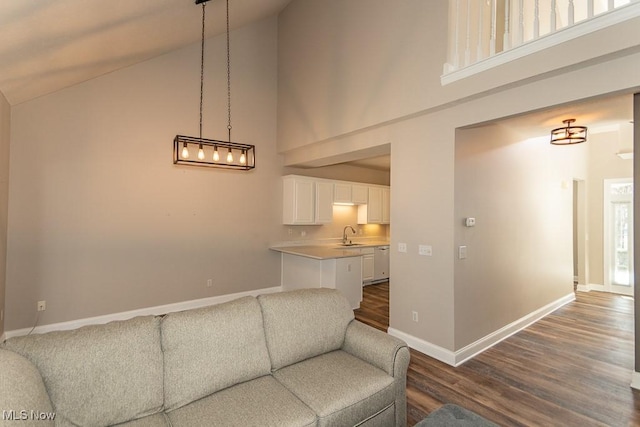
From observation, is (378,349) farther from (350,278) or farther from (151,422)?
(350,278)

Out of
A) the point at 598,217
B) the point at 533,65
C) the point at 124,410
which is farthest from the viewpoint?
the point at 598,217

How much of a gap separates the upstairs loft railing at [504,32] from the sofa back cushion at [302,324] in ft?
8.22

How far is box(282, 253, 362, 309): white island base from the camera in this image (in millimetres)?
4762

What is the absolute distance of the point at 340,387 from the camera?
1.82 metres

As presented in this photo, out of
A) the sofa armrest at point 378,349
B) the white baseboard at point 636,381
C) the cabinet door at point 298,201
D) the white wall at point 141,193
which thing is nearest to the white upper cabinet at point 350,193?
the cabinet door at point 298,201

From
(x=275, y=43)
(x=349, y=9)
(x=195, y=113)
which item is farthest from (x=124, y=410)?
(x=275, y=43)

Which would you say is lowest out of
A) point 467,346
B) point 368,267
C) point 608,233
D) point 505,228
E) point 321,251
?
point 467,346

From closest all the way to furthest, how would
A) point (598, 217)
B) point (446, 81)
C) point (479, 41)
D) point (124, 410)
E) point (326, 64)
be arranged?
1. point (124, 410)
2. point (479, 41)
3. point (446, 81)
4. point (326, 64)
5. point (598, 217)

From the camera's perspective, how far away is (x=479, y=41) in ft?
9.32

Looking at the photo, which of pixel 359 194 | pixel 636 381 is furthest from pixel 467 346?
pixel 359 194

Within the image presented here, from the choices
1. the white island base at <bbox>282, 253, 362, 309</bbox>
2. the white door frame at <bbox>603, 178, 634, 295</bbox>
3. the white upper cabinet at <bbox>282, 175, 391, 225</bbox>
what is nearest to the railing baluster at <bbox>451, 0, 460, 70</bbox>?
the white island base at <bbox>282, 253, 362, 309</bbox>

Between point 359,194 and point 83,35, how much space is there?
5.21 meters

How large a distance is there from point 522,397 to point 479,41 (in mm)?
3228

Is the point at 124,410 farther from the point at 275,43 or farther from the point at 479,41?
the point at 275,43
